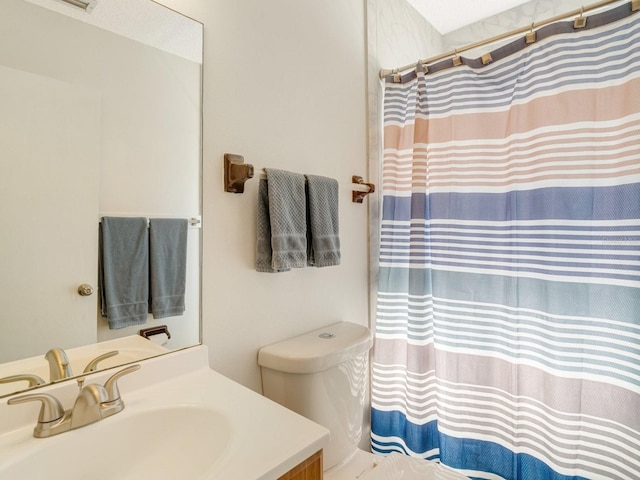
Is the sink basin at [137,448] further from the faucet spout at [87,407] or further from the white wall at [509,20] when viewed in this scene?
the white wall at [509,20]

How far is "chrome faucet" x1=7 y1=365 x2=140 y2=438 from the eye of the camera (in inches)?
25.9

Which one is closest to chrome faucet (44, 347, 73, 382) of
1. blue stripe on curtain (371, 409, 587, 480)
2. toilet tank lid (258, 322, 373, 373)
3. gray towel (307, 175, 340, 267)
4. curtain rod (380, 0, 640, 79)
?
toilet tank lid (258, 322, 373, 373)

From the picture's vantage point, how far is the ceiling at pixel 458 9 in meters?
1.84

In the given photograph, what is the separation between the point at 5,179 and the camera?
0.71 metres

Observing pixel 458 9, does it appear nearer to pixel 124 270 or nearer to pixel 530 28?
pixel 530 28

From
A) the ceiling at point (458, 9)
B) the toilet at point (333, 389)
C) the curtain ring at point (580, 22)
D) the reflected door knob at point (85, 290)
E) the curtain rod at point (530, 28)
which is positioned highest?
the ceiling at point (458, 9)

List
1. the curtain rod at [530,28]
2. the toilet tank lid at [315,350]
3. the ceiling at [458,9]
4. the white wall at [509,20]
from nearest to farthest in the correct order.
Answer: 1. the toilet tank lid at [315,350]
2. the curtain rod at [530,28]
3. the white wall at [509,20]
4. the ceiling at [458,9]

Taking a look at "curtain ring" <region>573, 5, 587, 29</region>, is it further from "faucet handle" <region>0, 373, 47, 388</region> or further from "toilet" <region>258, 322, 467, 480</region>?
"faucet handle" <region>0, 373, 47, 388</region>

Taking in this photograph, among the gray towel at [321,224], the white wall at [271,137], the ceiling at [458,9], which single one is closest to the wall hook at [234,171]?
the white wall at [271,137]

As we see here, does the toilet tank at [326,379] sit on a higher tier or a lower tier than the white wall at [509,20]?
lower

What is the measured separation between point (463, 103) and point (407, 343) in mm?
1105

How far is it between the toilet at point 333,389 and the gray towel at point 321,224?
0.97 feet

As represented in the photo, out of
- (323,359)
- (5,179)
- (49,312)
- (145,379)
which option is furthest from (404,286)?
(5,179)

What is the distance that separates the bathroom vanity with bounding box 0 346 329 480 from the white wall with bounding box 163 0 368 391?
10.7 inches
